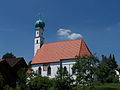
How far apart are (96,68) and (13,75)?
14220 mm

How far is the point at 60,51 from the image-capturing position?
195ft

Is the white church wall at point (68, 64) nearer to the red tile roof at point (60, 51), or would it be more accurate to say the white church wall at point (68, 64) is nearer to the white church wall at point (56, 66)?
the white church wall at point (56, 66)

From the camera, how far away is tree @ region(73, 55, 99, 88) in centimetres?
3702

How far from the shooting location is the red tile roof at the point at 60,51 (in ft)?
186

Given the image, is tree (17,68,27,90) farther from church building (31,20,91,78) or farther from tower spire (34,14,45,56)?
tower spire (34,14,45,56)

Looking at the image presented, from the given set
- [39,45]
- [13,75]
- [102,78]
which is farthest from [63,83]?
[39,45]

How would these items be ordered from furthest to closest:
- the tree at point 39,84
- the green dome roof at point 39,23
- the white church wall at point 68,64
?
the green dome roof at point 39,23, the white church wall at point 68,64, the tree at point 39,84

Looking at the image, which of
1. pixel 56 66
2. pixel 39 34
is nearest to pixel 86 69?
pixel 56 66

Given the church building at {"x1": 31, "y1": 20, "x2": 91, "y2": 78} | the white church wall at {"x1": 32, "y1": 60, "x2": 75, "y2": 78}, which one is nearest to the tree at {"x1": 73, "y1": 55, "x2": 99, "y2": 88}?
the church building at {"x1": 31, "y1": 20, "x2": 91, "y2": 78}

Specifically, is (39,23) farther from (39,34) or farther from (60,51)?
(60,51)

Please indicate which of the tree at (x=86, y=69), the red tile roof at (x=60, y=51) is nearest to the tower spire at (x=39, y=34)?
the red tile roof at (x=60, y=51)

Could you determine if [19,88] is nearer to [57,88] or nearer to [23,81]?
[23,81]

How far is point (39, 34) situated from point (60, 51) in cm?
1119

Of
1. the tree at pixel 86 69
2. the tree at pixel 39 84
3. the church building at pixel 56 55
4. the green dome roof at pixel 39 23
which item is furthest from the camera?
the green dome roof at pixel 39 23
